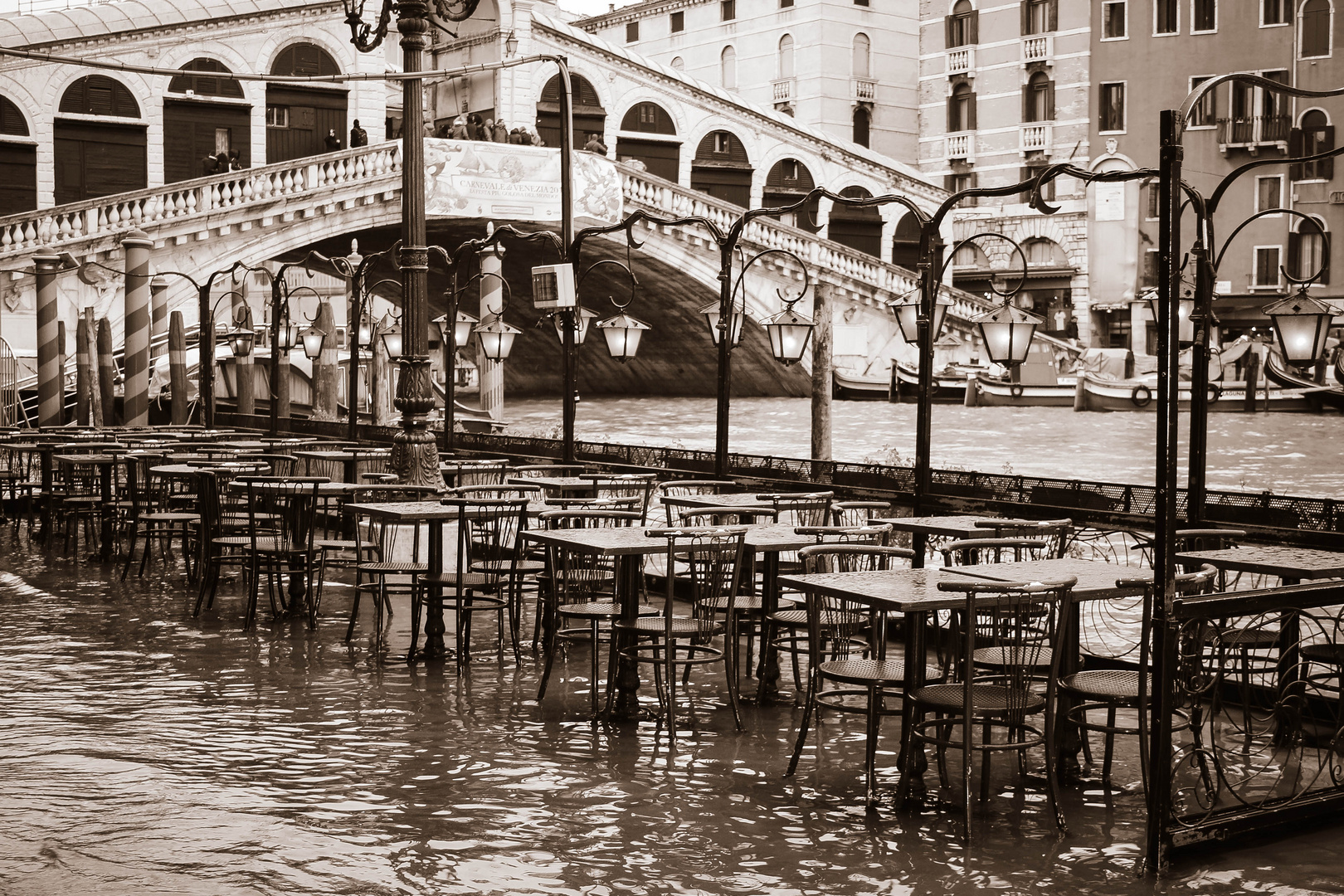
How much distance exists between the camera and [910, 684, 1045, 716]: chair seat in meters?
4.93

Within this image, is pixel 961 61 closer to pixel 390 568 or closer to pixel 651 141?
pixel 651 141

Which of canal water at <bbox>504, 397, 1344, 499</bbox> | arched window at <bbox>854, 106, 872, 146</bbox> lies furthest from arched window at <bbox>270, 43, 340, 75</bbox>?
arched window at <bbox>854, 106, 872, 146</bbox>

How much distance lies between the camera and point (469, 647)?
777cm

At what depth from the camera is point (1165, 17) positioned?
35.2 meters

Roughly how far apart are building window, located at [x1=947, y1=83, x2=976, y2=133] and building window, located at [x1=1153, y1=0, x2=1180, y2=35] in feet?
17.2

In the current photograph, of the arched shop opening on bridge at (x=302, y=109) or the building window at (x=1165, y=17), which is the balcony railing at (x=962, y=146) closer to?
the building window at (x=1165, y=17)

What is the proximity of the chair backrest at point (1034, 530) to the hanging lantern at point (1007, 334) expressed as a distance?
43.2 inches

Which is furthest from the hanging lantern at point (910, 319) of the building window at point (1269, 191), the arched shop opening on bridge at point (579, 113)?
the building window at point (1269, 191)

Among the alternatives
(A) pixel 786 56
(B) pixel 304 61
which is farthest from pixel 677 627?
(A) pixel 786 56

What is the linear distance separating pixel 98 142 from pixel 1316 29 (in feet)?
87.8

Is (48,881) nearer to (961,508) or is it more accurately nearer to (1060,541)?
(1060,541)

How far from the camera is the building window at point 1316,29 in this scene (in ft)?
108

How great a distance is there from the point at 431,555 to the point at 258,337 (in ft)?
64.5

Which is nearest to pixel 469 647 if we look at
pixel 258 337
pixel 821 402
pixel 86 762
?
pixel 86 762
